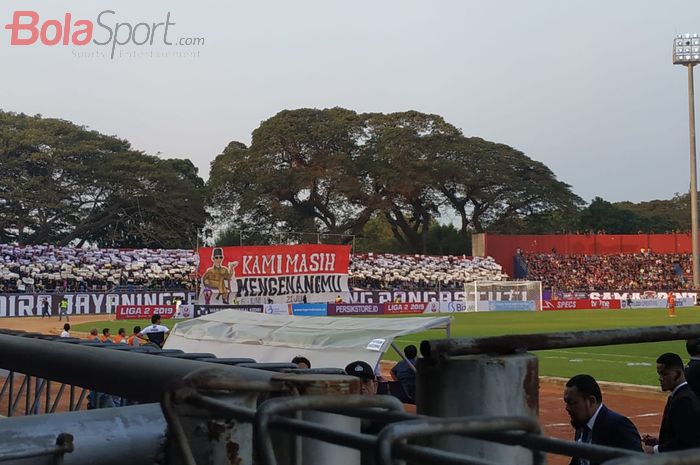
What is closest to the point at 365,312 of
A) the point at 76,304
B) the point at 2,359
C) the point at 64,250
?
the point at 76,304

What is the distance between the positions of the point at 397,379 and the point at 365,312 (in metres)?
39.5

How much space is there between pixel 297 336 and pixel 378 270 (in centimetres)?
5411

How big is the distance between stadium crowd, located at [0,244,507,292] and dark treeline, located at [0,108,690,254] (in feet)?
26.6

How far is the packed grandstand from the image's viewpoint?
55.3 meters

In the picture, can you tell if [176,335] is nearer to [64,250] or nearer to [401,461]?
[401,461]

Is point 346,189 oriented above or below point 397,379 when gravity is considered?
above

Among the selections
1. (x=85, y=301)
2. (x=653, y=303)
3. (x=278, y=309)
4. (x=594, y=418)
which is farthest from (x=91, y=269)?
(x=594, y=418)

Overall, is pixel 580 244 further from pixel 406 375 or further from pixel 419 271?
pixel 406 375

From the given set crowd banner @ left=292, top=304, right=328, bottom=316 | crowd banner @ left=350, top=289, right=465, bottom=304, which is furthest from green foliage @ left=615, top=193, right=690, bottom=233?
crowd banner @ left=292, top=304, right=328, bottom=316

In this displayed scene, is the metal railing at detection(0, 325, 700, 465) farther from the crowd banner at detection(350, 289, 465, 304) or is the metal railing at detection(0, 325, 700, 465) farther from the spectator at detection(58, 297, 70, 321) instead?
the crowd banner at detection(350, 289, 465, 304)

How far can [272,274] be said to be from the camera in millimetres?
49250

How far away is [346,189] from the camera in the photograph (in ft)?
267

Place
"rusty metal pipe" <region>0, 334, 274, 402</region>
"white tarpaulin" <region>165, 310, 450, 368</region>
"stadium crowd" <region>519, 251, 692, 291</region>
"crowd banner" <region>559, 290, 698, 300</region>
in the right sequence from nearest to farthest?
1. "rusty metal pipe" <region>0, 334, 274, 402</region>
2. "white tarpaulin" <region>165, 310, 450, 368</region>
3. "crowd banner" <region>559, 290, 698, 300</region>
4. "stadium crowd" <region>519, 251, 692, 291</region>

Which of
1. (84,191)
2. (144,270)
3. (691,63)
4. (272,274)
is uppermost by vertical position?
(691,63)
